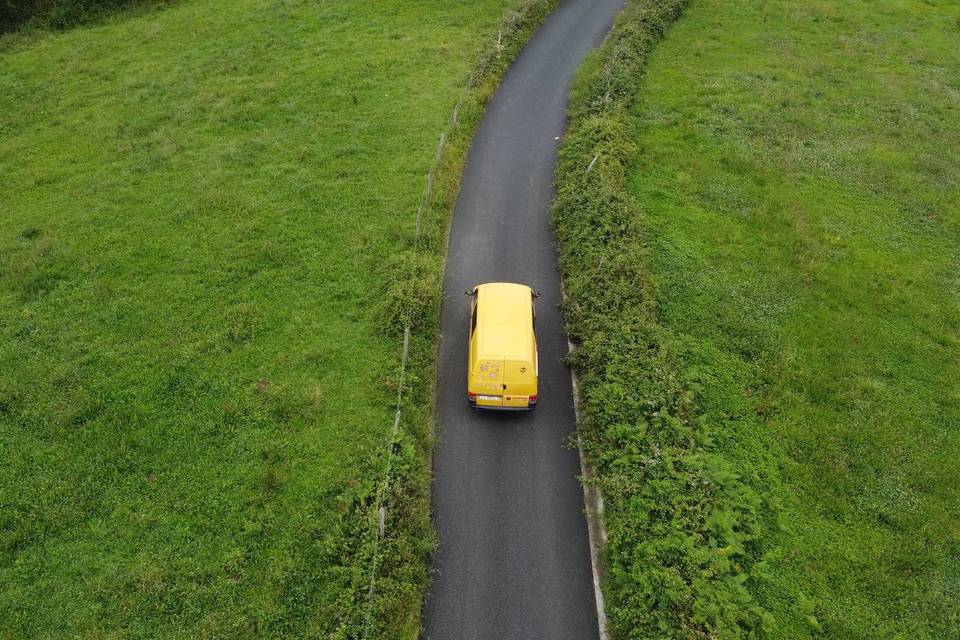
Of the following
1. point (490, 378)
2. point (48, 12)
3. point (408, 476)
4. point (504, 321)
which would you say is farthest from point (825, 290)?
point (48, 12)

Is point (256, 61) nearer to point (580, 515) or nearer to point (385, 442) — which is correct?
point (385, 442)

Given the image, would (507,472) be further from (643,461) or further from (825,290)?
(825,290)

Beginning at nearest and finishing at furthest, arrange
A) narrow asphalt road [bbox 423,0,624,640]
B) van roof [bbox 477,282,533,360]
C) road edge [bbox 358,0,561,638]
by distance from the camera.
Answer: road edge [bbox 358,0,561,638]
narrow asphalt road [bbox 423,0,624,640]
van roof [bbox 477,282,533,360]

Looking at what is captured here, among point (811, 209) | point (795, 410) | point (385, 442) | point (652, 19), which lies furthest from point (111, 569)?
point (652, 19)

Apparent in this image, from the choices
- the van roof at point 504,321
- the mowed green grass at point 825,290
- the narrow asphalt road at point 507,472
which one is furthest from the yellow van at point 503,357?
the mowed green grass at point 825,290

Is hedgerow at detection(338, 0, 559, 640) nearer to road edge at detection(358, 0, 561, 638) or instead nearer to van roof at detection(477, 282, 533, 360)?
road edge at detection(358, 0, 561, 638)

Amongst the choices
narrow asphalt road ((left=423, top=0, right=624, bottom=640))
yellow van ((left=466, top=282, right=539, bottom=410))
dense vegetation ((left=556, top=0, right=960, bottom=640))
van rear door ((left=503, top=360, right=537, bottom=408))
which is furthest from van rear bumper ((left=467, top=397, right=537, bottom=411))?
dense vegetation ((left=556, top=0, right=960, bottom=640))

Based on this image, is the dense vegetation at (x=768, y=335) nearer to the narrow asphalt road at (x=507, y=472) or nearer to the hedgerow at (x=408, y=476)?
the narrow asphalt road at (x=507, y=472)

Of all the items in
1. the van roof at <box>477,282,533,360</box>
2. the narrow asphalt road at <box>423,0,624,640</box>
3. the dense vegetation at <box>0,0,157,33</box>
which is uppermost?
the dense vegetation at <box>0,0,157,33</box>
